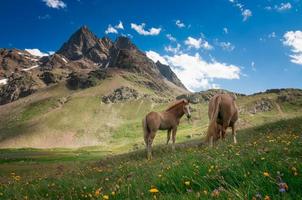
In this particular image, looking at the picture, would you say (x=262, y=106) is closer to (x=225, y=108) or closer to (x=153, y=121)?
(x=153, y=121)

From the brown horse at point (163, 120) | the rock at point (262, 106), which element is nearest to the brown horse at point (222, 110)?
the brown horse at point (163, 120)

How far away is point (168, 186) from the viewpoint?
7090 millimetres

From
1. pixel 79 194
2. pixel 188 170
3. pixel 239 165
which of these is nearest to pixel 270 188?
pixel 239 165

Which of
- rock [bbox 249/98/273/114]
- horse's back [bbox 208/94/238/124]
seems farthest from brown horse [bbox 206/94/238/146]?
rock [bbox 249/98/273/114]

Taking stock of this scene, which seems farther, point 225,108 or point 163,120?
point 163,120

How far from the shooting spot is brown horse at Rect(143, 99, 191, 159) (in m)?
23.2

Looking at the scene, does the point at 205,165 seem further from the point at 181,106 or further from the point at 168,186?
the point at 181,106

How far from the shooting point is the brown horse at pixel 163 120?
76.0 ft

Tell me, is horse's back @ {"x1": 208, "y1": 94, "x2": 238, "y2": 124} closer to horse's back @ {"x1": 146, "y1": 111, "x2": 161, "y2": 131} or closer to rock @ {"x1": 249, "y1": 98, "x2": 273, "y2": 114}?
horse's back @ {"x1": 146, "y1": 111, "x2": 161, "y2": 131}

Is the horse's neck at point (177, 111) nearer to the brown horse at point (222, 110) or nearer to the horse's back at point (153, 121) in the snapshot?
the horse's back at point (153, 121)

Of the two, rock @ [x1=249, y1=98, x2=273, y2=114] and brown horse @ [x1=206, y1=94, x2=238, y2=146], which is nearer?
brown horse @ [x1=206, y1=94, x2=238, y2=146]

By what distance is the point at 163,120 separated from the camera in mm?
23703

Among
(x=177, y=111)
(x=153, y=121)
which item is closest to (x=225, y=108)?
(x=153, y=121)

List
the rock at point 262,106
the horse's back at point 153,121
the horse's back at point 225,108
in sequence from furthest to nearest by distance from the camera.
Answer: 1. the rock at point 262,106
2. the horse's back at point 153,121
3. the horse's back at point 225,108
